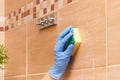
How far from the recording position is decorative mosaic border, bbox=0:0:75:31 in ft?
4.12

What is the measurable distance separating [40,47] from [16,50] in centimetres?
27

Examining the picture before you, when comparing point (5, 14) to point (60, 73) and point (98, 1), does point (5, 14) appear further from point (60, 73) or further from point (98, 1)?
point (98, 1)

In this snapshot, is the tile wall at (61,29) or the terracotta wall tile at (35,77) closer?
the tile wall at (61,29)

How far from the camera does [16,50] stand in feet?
5.16

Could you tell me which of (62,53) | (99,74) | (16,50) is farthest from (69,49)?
(16,50)

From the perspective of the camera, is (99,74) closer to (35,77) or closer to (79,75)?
(79,75)

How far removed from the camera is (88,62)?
103cm

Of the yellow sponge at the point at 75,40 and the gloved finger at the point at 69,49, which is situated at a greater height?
the yellow sponge at the point at 75,40

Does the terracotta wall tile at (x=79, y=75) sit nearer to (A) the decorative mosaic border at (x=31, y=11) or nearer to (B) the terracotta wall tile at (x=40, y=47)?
(B) the terracotta wall tile at (x=40, y=47)

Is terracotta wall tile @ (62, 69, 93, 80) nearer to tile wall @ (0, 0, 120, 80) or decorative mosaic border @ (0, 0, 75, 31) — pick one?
tile wall @ (0, 0, 120, 80)

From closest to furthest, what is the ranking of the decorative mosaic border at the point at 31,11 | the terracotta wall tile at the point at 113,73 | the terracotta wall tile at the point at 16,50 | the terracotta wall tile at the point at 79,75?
the terracotta wall tile at the point at 113,73 < the terracotta wall tile at the point at 79,75 < the decorative mosaic border at the point at 31,11 < the terracotta wall tile at the point at 16,50

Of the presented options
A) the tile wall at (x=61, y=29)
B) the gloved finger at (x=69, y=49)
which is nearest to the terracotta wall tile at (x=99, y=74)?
the tile wall at (x=61, y=29)

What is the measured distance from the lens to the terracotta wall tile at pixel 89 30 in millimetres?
976

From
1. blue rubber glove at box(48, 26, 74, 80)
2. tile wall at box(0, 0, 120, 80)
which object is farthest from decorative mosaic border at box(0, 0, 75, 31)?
blue rubber glove at box(48, 26, 74, 80)
